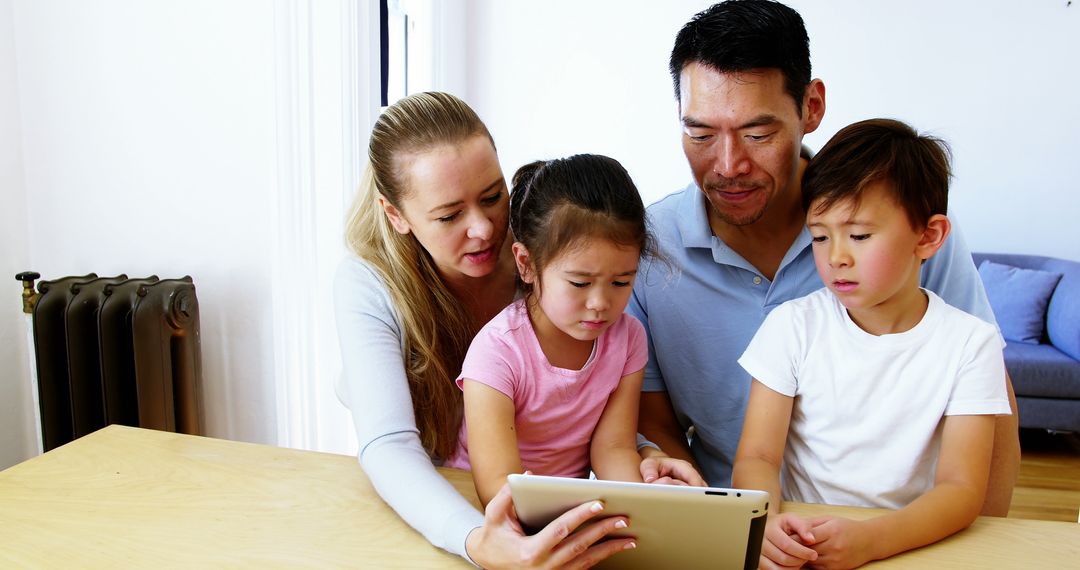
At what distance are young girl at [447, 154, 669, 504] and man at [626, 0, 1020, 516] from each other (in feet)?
0.85

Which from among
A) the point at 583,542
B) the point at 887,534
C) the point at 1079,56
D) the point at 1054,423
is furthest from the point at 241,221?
the point at 1079,56

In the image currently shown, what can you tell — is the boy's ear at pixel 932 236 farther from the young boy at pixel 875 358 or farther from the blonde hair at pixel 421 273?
the blonde hair at pixel 421 273

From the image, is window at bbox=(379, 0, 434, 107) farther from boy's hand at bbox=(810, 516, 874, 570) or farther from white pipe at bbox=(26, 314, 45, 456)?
boy's hand at bbox=(810, 516, 874, 570)

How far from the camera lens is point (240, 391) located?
2.50 meters

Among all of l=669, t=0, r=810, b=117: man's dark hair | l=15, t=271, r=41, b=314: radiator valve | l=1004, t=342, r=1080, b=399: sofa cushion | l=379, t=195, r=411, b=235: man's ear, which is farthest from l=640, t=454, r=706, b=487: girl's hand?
l=1004, t=342, r=1080, b=399: sofa cushion

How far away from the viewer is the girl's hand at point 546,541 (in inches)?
35.4

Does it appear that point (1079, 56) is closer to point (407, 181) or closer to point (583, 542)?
point (407, 181)

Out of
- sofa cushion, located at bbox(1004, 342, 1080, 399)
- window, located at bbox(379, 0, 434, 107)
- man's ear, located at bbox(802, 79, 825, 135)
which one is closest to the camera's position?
man's ear, located at bbox(802, 79, 825, 135)

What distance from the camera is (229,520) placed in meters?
1.10

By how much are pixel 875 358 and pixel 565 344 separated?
509 mm

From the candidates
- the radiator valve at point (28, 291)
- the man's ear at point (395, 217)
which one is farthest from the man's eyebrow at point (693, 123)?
the radiator valve at point (28, 291)

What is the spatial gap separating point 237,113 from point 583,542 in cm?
190

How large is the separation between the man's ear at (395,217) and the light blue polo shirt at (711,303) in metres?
0.51

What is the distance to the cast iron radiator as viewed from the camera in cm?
216
